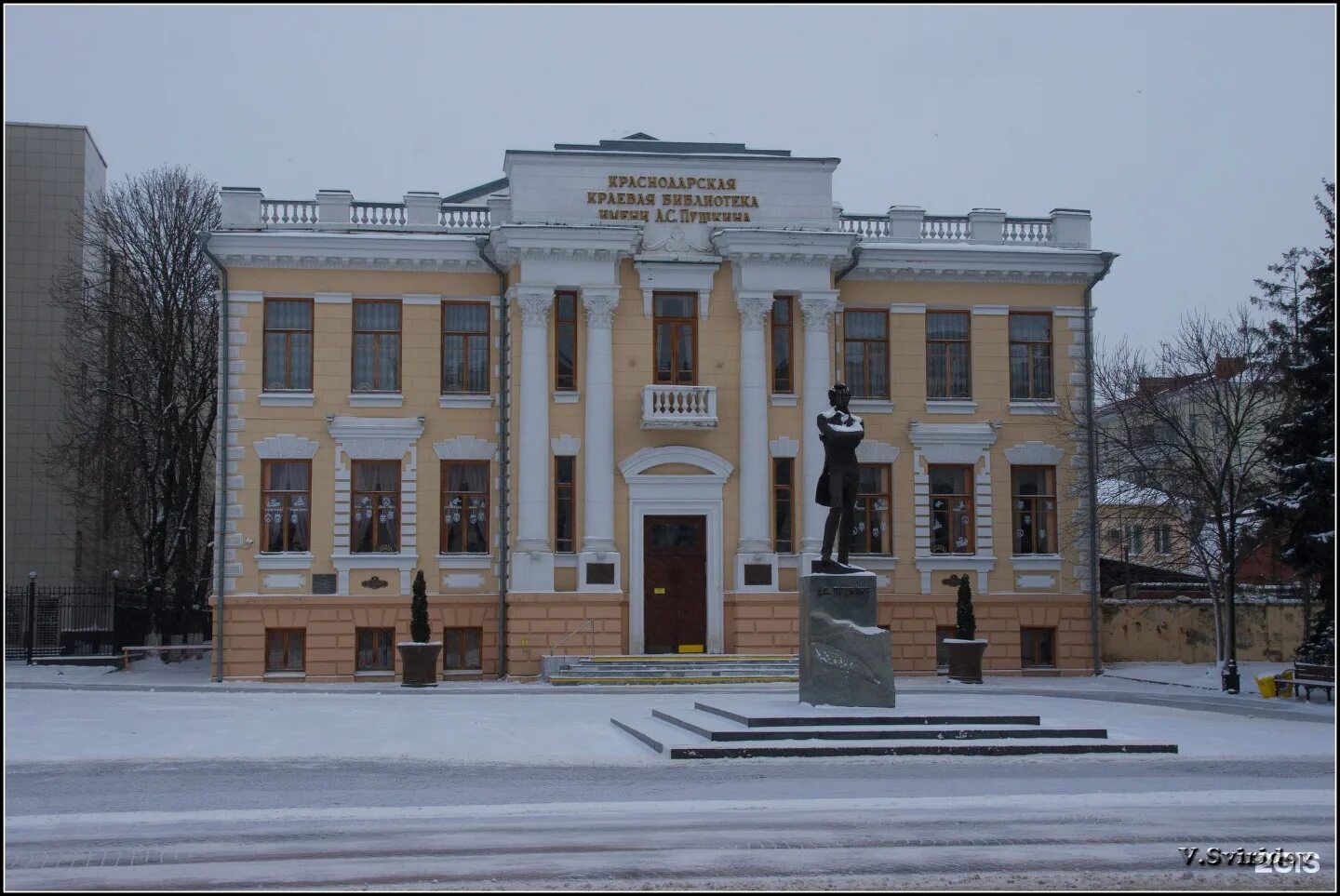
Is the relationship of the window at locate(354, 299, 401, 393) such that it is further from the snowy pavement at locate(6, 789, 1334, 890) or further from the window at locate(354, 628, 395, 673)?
the snowy pavement at locate(6, 789, 1334, 890)

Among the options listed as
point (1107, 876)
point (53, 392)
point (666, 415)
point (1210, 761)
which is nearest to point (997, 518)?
point (666, 415)

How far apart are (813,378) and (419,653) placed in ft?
36.5

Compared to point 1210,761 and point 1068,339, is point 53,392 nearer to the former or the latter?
point 1068,339

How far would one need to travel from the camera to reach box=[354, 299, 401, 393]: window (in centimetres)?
3397

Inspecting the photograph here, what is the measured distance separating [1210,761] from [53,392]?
146ft

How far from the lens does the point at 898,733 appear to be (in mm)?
17531

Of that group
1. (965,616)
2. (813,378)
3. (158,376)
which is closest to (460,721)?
(813,378)

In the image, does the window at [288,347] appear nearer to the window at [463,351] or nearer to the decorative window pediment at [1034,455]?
the window at [463,351]

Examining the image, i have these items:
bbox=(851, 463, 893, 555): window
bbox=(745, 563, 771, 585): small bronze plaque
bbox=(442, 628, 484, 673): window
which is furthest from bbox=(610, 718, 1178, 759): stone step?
bbox=(851, 463, 893, 555): window

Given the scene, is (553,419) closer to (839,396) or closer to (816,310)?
(816,310)

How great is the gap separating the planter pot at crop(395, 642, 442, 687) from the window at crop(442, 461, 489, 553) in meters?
3.80

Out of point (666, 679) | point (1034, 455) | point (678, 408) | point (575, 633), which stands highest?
point (678, 408)

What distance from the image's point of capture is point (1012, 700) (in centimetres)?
2445

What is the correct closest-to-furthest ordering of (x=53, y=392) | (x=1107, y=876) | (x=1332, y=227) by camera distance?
(x=1107, y=876) → (x=1332, y=227) → (x=53, y=392)
